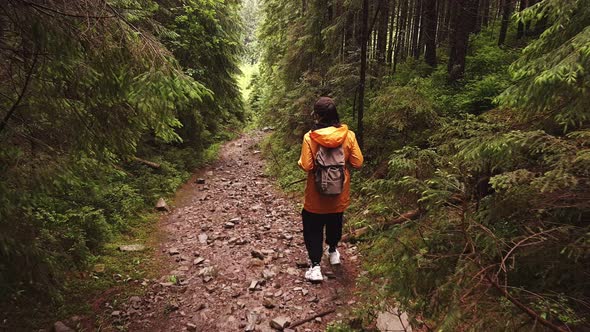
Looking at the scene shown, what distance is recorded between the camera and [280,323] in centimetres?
458

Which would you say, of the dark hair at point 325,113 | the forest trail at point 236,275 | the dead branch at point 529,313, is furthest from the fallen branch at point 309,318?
the dead branch at point 529,313

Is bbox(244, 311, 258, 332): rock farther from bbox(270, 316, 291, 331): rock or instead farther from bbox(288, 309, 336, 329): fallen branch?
bbox(288, 309, 336, 329): fallen branch

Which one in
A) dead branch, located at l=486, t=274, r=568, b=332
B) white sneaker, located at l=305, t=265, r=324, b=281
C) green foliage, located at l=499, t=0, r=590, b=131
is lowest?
white sneaker, located at l=305, t=265, r=324, b=281

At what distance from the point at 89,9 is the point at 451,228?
442 centimetres

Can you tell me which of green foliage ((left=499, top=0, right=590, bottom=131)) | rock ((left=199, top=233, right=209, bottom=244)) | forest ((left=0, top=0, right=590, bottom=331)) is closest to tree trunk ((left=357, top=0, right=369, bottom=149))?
forest ((left=0, top=0, right=590, bottom=331))

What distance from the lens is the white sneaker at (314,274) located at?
5.55 m

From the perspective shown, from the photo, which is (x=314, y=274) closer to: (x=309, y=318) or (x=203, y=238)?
(x=309, y=318)

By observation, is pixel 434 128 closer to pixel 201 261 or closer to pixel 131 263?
pixel 201 261

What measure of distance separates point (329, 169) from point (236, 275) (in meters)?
2.55

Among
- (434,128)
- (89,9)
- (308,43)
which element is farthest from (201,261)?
(308,43)

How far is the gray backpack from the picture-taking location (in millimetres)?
5024

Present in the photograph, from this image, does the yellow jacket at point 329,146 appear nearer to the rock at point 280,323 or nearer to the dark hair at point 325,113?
the dark hair at point 325,113

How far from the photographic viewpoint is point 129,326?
4.73m

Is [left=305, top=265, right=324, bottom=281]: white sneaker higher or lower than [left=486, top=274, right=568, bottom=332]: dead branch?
lower
